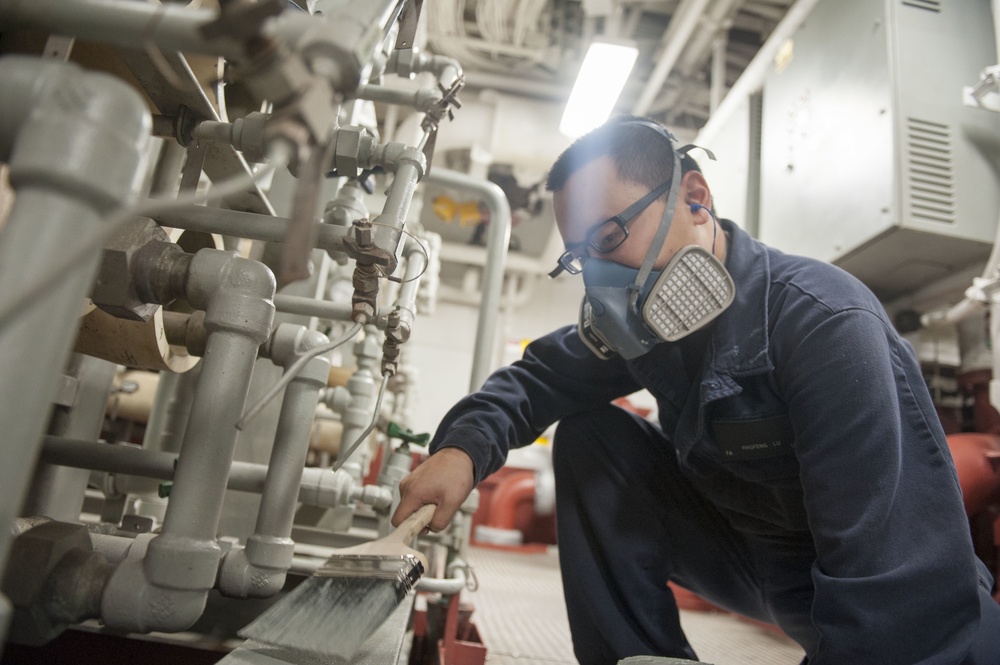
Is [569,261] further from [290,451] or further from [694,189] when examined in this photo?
[290,451]

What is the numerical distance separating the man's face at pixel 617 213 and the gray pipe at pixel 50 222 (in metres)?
0.72

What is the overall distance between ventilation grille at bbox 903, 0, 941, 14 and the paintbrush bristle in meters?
1.94

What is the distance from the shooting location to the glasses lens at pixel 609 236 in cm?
95

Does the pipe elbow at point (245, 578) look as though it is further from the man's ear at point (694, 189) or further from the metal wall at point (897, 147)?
the metal wall at point (897, 147)

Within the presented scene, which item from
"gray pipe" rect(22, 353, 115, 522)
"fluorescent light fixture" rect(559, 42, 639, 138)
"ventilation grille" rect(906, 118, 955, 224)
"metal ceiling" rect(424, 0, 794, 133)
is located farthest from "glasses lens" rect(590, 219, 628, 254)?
"metal ceiling" rect(424, 0, 794, 133)

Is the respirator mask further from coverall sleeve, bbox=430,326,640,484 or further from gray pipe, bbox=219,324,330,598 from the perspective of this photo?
gray pipe, bbox=219,324,330,598

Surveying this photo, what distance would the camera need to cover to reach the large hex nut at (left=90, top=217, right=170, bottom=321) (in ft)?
1.79

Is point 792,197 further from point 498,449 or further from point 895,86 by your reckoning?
point 498,449

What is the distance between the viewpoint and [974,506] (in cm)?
149

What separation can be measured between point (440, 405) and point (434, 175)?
2882 mm

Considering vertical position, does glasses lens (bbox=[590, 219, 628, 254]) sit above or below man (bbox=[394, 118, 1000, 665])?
above

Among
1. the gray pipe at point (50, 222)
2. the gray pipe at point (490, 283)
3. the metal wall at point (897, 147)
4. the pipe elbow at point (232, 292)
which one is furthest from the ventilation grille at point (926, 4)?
the gray pipe at point (50, 222)

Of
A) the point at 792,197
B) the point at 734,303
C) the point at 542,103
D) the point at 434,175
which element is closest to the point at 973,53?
the point at 792,197

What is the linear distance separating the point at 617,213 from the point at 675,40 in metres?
2.06
